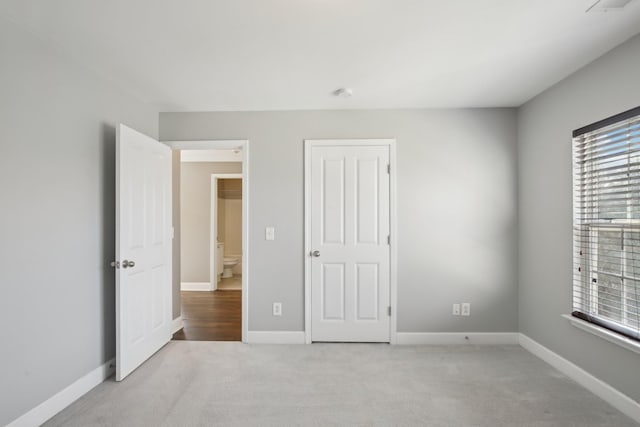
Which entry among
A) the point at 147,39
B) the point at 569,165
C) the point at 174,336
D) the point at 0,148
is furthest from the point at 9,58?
the point at 569,165

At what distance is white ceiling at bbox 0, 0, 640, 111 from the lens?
5.52 ft

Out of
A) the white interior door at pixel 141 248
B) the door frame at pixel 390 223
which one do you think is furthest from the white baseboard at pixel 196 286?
the door frame at pixel 390 223

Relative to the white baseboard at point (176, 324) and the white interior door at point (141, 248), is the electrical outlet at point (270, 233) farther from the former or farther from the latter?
the white baseboard at point (176, 324)

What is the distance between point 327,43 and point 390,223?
1824mm

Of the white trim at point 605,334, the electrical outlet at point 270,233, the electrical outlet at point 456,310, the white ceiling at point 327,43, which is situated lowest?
the electrical outlet at point 456,310

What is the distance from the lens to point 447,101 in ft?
9.95

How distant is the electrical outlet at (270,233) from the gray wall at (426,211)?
0.15 feet

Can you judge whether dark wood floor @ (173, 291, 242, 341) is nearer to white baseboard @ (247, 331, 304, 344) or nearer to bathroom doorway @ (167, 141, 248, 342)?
bathroom doorway @ (167, 141, 248, 342)

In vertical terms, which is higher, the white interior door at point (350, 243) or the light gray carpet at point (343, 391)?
the white interior door at point (350, 243)

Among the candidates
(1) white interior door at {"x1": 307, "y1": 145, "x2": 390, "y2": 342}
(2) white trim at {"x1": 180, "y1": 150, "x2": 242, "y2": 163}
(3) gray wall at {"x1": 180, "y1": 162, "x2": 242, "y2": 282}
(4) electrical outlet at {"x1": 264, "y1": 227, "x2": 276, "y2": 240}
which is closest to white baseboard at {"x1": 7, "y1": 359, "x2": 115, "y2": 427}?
(4) electrical outlet at {"x1": 264, "y1": 227, "x2": 276, "y2": 240}

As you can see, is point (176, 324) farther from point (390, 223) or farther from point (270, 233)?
point (390, 223)

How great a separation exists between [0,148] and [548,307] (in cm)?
412

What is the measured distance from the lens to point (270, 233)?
326 centimetres

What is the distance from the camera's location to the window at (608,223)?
2.01 metres
